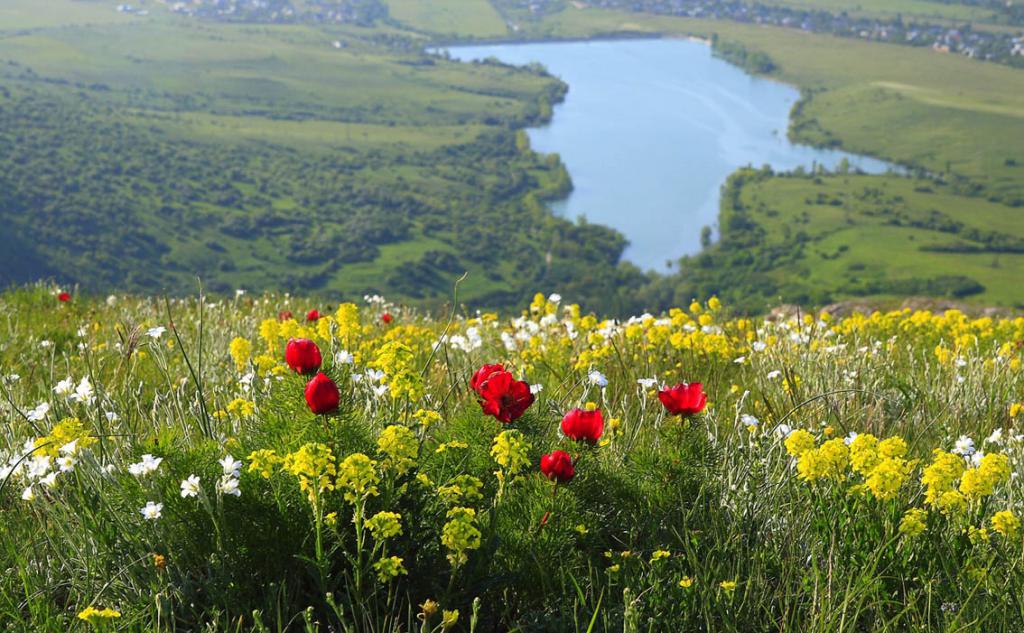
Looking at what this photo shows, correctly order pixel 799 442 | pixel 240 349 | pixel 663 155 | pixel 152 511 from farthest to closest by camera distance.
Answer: pixel 663 155
pixel 240 349
pixel 799 442
pixel 152 511

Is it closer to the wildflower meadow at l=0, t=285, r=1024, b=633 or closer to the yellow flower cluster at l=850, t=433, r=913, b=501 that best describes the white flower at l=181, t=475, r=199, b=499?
the wildflower meadow at l=0, t=285, r=1024, b=633

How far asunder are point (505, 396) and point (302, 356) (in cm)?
63

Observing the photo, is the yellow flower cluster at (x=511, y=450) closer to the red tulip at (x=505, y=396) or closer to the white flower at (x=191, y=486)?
the red tulip at (x=505, y=396)

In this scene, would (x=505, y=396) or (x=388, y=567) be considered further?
(x=505, y=396)

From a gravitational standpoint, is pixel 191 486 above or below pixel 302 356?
below

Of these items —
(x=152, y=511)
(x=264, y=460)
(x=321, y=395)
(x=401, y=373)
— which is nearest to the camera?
(x=152, y=511)

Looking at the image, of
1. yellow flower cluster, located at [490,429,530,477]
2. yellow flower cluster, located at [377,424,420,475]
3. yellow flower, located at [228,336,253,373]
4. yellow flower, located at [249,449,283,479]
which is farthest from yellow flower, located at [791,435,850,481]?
yellow flower, located at [228,336,253,373]

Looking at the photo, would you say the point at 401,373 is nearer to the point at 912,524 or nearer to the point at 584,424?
the point at 584,424

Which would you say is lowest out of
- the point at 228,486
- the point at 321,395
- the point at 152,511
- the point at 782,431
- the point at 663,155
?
the point at 663,155

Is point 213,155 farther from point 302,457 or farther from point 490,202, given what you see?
point 302,457

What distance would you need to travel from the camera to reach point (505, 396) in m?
2.90

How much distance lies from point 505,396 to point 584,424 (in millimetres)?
272

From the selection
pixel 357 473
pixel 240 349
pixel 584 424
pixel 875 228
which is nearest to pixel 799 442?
pixel 584 424

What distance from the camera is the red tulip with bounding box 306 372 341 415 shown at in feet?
8.84
